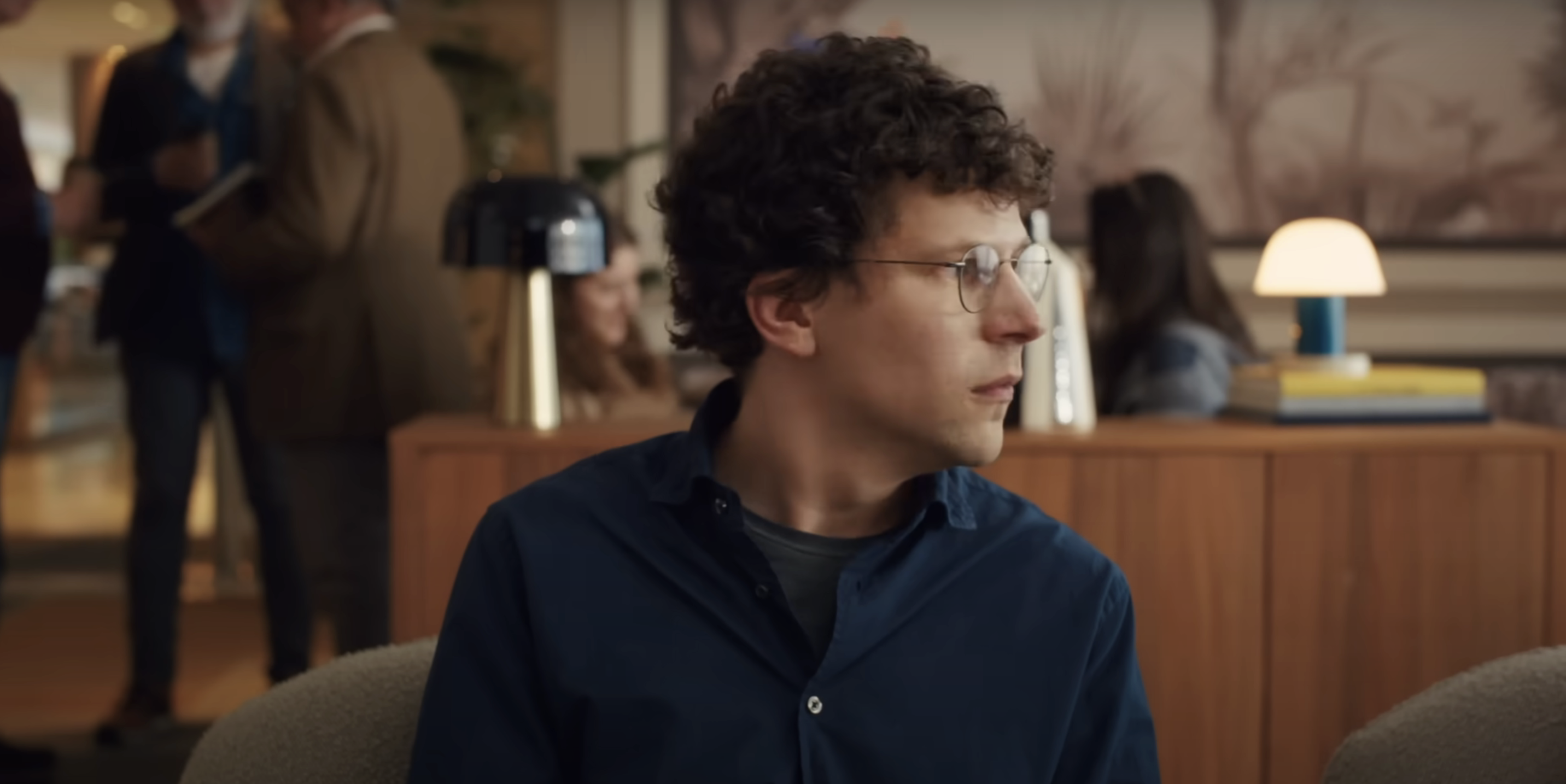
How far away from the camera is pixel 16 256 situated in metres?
3.23

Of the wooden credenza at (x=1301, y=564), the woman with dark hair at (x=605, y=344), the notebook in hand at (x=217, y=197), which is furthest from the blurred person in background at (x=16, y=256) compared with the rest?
the wooden credenza at (x=1301, y=564)

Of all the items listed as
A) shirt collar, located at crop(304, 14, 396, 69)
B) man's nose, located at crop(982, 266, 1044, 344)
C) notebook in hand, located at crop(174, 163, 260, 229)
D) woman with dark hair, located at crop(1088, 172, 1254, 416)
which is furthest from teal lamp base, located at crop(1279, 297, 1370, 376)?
notebook in hand, located at crop(174, 163, 260, 229)

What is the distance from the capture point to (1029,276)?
144 centimetres

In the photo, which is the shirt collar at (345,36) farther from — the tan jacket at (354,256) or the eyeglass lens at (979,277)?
the eyeglass lens at (979,277)

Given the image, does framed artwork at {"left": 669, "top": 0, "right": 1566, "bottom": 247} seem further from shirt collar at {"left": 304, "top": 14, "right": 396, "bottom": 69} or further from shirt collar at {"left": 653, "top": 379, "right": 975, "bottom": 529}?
shirt collar at {"left": 653, "top": 379, "right": 975, "bottom": 529}

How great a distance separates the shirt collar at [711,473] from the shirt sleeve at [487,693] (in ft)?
0.45

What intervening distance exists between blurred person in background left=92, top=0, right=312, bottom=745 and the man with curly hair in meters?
2.20

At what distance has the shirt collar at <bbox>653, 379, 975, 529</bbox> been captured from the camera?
1256 millimetres

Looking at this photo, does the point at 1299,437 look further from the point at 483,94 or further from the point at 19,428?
the point at 19,428

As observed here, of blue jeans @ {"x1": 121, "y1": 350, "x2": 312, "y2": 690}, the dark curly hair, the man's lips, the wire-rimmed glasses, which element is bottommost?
blue jeans @ {"x1": 121, "y1": 350, "x2": 312, "y2": 690}

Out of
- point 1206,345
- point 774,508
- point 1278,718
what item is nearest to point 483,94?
point 1206,345

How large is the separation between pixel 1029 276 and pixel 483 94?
13.2ft

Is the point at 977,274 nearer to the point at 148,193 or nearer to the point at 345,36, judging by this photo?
the point at 345,36

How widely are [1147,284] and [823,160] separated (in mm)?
2030
